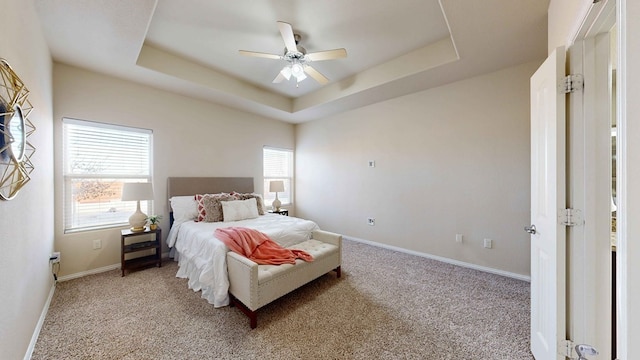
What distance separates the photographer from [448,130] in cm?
328

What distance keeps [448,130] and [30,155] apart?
436 centimetres

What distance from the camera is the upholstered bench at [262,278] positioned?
1.91 meters

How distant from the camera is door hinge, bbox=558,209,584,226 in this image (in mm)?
1250

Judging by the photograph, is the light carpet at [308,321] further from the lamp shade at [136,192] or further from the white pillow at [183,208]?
the lamp shade at [136,192]

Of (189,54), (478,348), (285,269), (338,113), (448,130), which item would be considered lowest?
(478,348)

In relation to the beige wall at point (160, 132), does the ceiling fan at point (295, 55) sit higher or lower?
higher

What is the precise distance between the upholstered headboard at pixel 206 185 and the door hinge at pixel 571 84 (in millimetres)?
4253

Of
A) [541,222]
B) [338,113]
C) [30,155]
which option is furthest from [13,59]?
[338,113]

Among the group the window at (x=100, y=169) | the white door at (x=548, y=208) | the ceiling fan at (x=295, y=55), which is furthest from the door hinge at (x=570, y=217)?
the window at (x=100, y=169)

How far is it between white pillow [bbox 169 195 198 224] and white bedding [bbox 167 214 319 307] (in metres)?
0.13

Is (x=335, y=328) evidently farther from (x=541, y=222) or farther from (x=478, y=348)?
(x=541, y=222)

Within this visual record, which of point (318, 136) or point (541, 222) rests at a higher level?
point (318, 136)

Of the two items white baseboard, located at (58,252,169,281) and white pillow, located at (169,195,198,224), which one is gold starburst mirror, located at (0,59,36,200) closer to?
white pillow, located at (169,195,198,224)

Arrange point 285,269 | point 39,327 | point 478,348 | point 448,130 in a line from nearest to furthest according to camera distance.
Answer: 1. point 478,348
2. point 39,327
3. point 285,269
4. point 448,130
